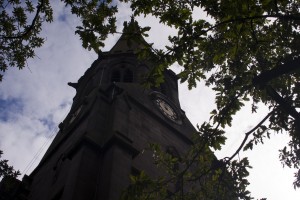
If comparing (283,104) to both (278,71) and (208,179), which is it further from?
(208,179)

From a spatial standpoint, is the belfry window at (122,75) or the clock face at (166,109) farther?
the belfry window at (122,75)

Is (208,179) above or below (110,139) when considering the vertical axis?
below

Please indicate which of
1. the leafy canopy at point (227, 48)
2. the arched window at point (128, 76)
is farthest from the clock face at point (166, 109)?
the leafy canopy at point (227, 48)

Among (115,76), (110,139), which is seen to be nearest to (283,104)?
(110,139)

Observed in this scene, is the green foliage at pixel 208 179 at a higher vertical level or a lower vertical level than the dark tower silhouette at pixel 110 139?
lower

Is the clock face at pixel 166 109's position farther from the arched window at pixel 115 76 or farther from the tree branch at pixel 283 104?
the tree branch at pixel 283 104

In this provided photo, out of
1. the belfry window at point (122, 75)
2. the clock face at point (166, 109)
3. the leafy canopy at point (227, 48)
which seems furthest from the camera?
the belfry window at point (122, 75)

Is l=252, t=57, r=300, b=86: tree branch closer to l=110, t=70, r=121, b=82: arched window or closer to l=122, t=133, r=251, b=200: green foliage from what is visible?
l=122, t=133, r=251, b=200: green foliage

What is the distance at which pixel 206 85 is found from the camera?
30.3 feet

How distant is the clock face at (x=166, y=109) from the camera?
22.8 metres

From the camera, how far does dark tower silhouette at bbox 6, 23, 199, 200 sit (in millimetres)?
13102

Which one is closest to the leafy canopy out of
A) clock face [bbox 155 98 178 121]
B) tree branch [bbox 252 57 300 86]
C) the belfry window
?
tree branch [bbox 252 57 300 86]

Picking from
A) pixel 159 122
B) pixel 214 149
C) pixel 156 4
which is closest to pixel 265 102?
pixel 214 149

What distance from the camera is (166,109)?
2352 cm
